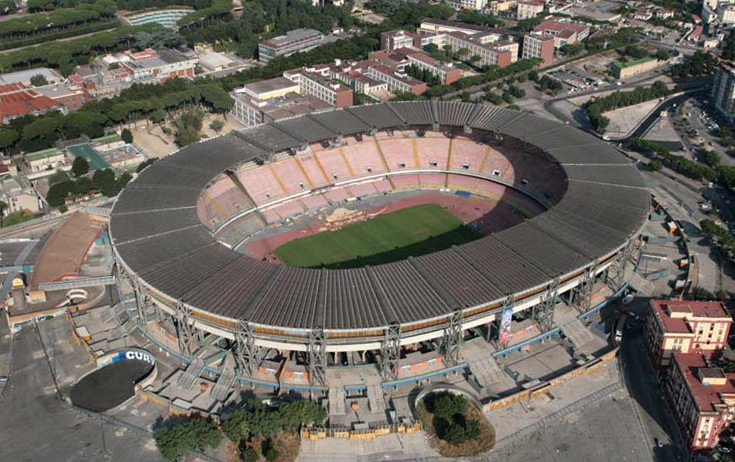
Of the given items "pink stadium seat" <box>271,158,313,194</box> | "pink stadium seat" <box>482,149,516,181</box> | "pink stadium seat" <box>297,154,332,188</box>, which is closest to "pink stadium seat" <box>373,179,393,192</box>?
"pink stadium seat" <box>297,154,332,188</box>

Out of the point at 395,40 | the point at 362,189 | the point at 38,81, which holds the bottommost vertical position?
the point at 362,189

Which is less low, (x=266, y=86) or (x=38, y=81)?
(x=266, y=86)

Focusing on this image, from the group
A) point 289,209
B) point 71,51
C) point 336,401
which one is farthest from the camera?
point 71,51

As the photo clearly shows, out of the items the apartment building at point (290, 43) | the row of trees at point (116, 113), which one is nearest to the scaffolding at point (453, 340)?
the row of trees at point (116, 113)

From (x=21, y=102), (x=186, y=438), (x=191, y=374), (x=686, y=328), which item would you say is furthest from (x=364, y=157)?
(x=21, y=102)

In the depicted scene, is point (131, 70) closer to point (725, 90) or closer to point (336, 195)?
point (336, 195)

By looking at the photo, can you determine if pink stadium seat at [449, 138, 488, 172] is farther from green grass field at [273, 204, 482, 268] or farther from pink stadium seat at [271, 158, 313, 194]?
pink stadium seat at [271, 158, 313, 194]

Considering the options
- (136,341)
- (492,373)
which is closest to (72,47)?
(136,341)

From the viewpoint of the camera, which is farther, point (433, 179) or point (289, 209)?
point (433, 179)
